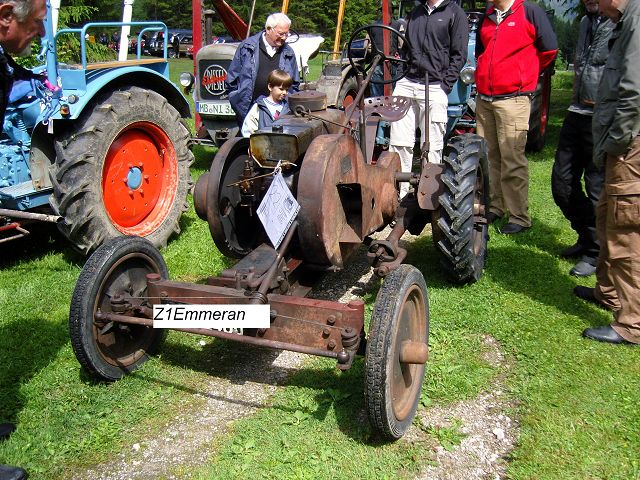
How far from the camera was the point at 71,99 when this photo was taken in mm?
4742

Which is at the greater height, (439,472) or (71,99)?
(71,99)

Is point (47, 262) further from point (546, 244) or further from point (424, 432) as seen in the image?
point (546, 244)

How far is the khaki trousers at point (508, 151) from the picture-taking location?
19.0ft

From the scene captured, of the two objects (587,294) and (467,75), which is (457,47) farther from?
(587,294)

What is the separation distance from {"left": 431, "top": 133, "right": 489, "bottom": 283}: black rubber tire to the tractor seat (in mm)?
557

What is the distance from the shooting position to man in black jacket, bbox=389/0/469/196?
583 centimetres

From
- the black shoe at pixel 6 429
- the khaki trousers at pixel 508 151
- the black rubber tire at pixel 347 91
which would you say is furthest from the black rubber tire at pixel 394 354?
the black rubber tire at pixel 347 91

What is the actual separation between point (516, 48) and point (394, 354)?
384cm

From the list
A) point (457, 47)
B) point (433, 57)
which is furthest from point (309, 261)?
point (457, 47)

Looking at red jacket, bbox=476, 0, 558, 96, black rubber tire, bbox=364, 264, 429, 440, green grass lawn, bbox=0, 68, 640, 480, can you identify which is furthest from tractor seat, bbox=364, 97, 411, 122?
black rubber tire, bbox=364, 264, 429, 440

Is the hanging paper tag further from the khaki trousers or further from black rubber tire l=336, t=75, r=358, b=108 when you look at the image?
black rubber tire l=336, t=75, r=358, b=108

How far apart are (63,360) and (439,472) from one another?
2.27 m

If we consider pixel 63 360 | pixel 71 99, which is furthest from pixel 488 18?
pixel 63 360

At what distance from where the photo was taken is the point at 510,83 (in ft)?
18.7
